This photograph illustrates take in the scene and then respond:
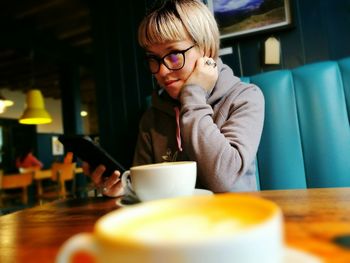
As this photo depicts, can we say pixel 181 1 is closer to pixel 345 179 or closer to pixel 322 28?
pixel 322 28

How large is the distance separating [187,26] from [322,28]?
0.80m

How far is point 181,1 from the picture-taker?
4.16 ft

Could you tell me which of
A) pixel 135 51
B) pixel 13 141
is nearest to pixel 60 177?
pixel 135 51

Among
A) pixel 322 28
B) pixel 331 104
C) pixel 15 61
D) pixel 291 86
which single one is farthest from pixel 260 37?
pixel 15 61

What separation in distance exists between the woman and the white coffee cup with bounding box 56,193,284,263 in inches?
24.8

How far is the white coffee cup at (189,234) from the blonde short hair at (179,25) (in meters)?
0.98

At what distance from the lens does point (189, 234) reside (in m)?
0.27

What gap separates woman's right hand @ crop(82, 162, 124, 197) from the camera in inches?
37.3

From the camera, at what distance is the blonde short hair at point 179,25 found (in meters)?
1.19

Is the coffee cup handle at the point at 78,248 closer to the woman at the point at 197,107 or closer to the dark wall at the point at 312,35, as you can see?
the woman at the point at 197,107

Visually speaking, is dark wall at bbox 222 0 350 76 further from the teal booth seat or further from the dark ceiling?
the dark ceiling

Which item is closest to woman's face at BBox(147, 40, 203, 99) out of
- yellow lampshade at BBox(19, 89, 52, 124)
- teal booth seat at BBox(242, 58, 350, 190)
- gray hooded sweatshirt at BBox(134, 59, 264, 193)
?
gray hooded sweatshirt at BBox(134, 59, 264, 193)

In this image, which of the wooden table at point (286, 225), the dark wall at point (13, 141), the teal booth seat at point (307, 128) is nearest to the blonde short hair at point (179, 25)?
the teal booth seat at point (307, 128)

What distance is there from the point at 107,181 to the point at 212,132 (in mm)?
356
